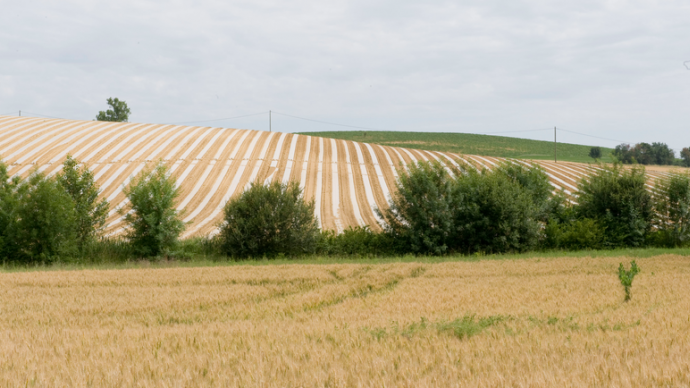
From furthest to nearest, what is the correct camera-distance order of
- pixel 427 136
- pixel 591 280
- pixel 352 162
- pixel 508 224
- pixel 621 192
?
pixel 427 136 < pixel 352 162 < pixel 621 192 < pixel 508 224 < pixel 591 280

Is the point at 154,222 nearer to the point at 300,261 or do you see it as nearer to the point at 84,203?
the point at 84,203

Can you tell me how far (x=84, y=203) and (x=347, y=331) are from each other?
1941cm

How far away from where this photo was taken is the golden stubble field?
543cm

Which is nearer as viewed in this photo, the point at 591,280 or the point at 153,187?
the point at 591,280

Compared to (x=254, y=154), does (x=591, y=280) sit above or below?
below

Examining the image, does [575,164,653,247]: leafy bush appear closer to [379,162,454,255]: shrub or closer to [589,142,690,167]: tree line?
[379,162,454,255]: shrub

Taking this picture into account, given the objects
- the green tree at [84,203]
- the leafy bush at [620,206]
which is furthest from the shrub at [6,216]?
the leafy bush at [620,206]

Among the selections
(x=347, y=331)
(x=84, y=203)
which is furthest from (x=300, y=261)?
(x=347, y=331)

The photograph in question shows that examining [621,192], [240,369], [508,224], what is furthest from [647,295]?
[621,192]

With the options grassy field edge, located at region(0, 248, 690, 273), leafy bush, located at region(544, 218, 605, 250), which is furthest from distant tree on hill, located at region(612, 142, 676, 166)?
grassy field edge, located at region(0, 248, 690, 273)

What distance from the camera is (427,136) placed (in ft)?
384

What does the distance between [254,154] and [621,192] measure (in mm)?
28859

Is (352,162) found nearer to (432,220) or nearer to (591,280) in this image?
(432,220)

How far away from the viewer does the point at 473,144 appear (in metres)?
104
